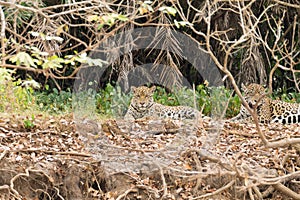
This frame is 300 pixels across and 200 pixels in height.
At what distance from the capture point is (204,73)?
1198 cm

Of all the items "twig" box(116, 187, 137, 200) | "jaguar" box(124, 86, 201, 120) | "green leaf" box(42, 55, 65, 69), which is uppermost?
"green leaf" box(42, 55, 65, 69)

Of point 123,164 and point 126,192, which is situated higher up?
point 123,164

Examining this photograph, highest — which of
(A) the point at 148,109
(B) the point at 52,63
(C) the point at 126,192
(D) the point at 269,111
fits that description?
(B) the point at 52,63

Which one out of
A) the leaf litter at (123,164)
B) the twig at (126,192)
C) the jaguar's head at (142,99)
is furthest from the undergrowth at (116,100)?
the twig at (126,192)

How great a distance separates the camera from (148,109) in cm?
963

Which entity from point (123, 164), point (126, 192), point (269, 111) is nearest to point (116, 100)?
point (269, 111)

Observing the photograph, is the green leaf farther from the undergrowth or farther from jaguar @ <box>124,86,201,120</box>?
jaguar @ <box>124,86,201,120</box>

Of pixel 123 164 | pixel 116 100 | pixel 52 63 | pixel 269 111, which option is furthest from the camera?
pixel 116 100

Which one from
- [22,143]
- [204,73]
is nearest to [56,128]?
[22,143]

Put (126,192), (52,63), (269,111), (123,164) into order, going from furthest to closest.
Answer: (269,111) < (123,164) < (126,192) < (52,63)

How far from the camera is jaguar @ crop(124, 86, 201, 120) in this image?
30.7 feet

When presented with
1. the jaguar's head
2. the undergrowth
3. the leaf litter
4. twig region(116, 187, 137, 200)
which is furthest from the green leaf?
the jaguar's head

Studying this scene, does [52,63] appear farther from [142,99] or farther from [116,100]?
[116,100]

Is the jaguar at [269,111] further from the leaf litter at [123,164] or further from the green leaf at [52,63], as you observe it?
the green leaf at [52,63]
